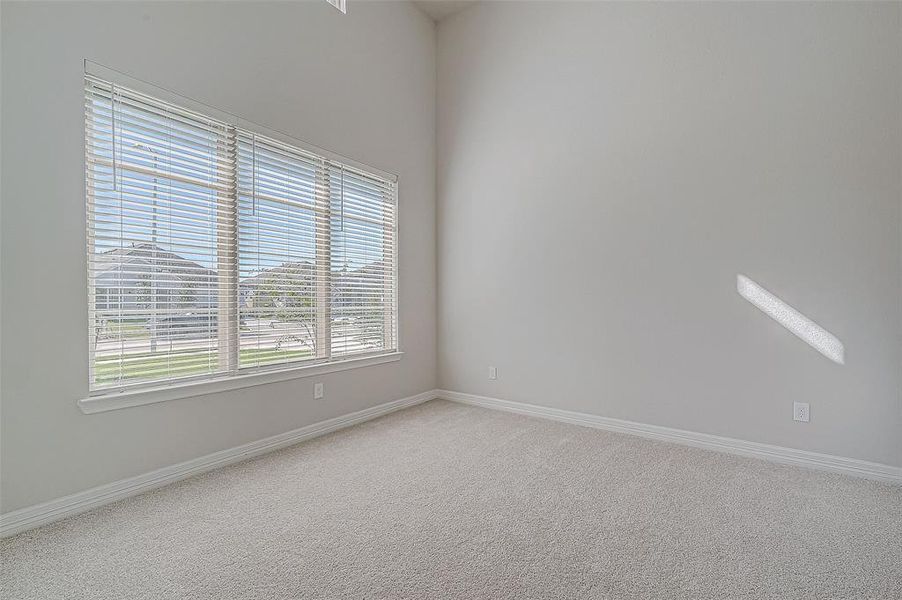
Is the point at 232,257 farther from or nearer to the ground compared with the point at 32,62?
nearer to the ground

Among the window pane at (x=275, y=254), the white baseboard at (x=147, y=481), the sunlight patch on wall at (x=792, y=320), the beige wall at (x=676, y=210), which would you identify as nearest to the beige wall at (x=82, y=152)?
the white baseboard at (x=147, y=481)

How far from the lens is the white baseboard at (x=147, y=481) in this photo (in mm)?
2002

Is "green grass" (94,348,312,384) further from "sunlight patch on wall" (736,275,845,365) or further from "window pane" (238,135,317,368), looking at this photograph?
"sunlight patch on wall" (736,275,845,365)

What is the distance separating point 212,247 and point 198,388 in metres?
0.85

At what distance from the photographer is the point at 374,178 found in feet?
12.7

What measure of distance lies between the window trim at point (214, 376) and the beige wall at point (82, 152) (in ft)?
0.17

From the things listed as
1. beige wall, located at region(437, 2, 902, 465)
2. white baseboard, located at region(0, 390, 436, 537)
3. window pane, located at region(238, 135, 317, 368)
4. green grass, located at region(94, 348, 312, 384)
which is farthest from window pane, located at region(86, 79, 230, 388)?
beige wall, located at region(437, 2, 902, 465)

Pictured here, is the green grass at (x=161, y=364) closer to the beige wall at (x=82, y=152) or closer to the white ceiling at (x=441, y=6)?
the beige wall at (x=82, y=152)

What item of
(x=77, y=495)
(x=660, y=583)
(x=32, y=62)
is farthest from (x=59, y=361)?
(x=660, y=583)

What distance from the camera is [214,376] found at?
2.76 meters

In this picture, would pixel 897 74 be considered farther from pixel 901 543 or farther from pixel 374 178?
pixel 374 178

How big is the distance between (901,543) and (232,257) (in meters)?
3.70

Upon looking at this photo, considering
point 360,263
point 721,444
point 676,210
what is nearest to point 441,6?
point 360,263

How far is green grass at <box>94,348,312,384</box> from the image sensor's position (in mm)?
2297
